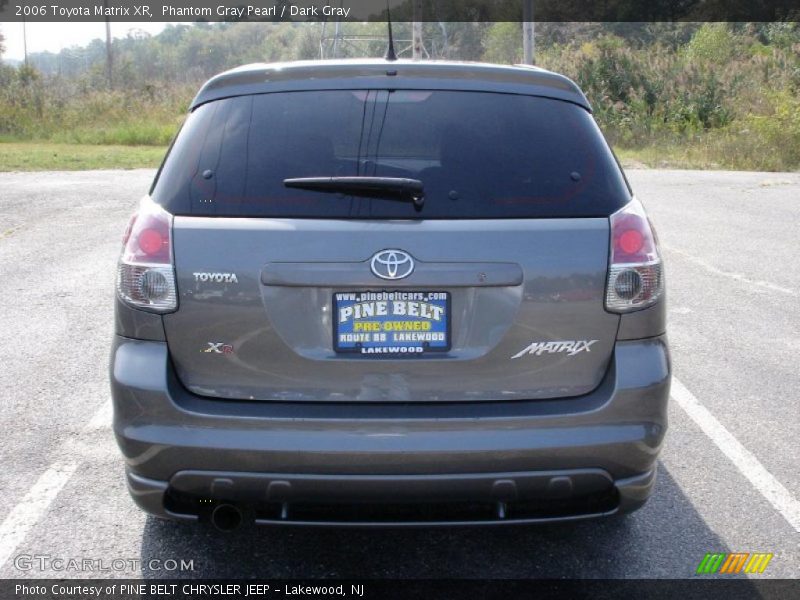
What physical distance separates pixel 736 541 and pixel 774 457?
3.39 ft

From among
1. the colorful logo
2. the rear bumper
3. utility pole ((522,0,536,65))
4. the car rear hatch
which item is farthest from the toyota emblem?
utility pole ((522,0,536,65))

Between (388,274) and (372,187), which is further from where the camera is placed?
(372,187)

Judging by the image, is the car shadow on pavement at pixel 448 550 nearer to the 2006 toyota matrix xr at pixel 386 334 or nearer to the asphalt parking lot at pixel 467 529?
the asphalt parking lot at pixel 467 529

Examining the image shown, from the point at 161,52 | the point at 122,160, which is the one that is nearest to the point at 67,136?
the point at 122,160

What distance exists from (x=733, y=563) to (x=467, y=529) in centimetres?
99

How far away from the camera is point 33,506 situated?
12.9ft

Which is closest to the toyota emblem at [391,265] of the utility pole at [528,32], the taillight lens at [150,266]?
the taillight lens at [150,266]

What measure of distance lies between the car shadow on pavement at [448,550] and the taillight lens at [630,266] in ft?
2.97

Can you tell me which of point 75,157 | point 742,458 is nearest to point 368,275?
point 742,458

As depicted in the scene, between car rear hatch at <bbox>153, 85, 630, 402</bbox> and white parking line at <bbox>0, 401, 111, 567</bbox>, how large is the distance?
3.84 ft

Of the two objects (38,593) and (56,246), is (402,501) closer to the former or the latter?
(38,593)

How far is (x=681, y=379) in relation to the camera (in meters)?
5.83

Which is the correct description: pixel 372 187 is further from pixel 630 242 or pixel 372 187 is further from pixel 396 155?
pixel 630 242

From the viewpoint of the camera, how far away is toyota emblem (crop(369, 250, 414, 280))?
2.89m
